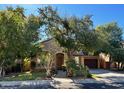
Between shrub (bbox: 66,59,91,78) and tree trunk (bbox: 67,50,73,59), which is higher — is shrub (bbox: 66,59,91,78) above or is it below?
below

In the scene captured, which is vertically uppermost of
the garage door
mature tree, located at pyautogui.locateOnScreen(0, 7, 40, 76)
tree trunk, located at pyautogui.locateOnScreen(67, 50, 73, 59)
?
mature tree, located at pyautogui.locateOnScreen(0, 7, 40, 76)

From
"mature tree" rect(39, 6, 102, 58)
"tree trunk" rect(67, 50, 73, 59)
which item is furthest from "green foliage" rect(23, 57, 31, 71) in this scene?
"mature tree" rect(39, 6, 102, 58)

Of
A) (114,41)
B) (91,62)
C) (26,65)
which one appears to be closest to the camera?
(91,62)

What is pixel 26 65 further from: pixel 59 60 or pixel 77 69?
pixel 77 69

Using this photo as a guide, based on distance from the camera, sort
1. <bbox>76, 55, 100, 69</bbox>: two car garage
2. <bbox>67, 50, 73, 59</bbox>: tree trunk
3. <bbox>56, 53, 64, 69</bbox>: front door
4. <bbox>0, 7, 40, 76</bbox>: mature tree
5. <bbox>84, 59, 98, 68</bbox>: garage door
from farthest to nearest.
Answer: <bbox>56, 53, 64, 69</bbox>: front door
<bbox>84, 59, 98, 68</bbox>: garage door
<bbox>76, 55, 100, 69</bbox>: two car garage
<bbox>67, 50, 73, 59</bbox>: tree trunk
<bbox>0, 7, 40, 76</bbox>: mature tree

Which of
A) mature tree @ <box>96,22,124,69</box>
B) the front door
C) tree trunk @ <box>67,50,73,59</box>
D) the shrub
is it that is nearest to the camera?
the shrub

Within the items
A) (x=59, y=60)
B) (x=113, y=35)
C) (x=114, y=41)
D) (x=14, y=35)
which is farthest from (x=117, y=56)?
(x=14, y=35)

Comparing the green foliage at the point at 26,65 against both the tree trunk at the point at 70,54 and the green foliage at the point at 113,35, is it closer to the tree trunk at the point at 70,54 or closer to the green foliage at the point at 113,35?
the tree trunk at the point at 70,54

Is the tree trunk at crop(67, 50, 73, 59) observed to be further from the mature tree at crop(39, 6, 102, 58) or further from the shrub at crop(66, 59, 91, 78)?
the shrub at crop(66, 59, 91, 78)

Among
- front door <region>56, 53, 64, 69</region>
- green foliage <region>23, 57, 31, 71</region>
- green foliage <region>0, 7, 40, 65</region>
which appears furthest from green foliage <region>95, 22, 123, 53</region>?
green foliage <region>0, 7, 40, 65</region>

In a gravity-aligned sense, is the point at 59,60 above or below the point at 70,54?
below

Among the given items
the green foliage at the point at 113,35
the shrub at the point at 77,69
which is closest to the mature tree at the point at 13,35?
the shrub at the point at 77,69

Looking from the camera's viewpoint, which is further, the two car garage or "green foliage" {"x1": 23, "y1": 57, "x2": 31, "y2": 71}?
"green foliage" {"x1": 23, "y1": 57, "x2": 31, "y2": 71}
